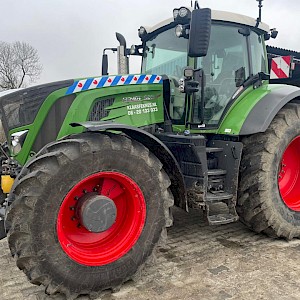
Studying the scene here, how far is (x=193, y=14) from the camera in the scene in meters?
3.26

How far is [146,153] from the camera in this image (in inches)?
125

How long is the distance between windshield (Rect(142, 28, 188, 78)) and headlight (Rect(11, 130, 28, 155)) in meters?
1.76

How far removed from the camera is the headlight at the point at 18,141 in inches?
135

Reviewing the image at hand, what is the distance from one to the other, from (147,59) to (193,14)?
1484 millimetres

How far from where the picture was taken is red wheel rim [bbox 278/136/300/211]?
4539 mm

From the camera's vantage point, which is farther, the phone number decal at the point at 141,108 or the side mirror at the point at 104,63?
the side mirror at the point at 104,63

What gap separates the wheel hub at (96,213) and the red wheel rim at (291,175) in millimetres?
2445

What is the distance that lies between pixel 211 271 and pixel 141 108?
175 centimetres

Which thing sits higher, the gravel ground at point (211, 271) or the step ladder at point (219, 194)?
the step ladder at point (219, 194)

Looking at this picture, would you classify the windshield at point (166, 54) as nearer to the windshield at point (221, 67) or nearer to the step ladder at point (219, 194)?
the windshield at point (221, 67)

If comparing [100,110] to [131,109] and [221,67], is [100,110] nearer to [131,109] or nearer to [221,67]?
[131,109]

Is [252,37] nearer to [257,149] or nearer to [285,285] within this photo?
[257,149]

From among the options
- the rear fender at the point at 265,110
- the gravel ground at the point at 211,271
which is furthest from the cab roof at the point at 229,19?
the gravel ground at the point at 211,271

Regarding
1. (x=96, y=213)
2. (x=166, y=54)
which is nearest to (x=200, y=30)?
(x=166, y=54)
